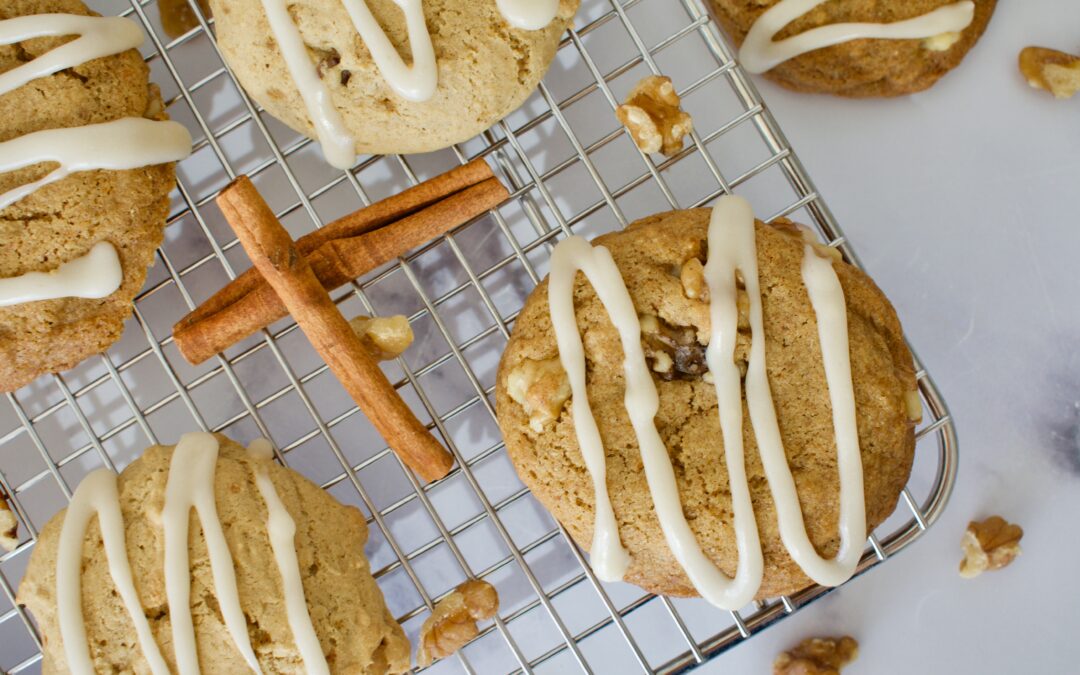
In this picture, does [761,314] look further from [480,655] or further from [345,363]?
[480,655]

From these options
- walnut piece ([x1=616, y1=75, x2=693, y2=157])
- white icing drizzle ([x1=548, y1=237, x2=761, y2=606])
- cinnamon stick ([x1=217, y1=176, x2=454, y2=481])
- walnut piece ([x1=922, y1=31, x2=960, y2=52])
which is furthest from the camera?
walnut piece ([x1=922, y1=31, x2=960, y2=52])

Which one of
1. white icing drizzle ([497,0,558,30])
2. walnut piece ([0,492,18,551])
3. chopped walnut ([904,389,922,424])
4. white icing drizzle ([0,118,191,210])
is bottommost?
chopped walnut ([904,389,922,424])

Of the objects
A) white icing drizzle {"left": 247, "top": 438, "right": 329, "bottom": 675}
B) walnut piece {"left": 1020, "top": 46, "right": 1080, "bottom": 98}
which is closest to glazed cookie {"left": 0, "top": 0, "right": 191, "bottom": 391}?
white icing drizzle {"left": 247, "top": 438, "right": 329, "bottom": 675}

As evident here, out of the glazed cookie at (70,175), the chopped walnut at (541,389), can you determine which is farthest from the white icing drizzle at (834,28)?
the glazed cookie at (70,175)

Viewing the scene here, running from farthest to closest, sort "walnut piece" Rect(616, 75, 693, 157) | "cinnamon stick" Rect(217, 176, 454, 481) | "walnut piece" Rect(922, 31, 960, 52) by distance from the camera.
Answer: "walnut piece" Rect(922, 31, 960, 52), "walnut piece" Rect(616, 75, 693, 157), "cinnamon stick" Rect(217, 176, 454, 481)

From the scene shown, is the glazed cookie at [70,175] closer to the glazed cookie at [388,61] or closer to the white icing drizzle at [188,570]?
the glazed cookie at [388,61]

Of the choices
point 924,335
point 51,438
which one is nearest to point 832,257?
point 924,335

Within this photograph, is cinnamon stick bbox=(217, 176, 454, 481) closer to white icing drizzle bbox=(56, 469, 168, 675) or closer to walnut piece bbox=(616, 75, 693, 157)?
white icing drizzle bbox=(56, 469, 168, 675)

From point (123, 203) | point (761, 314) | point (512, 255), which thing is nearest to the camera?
point (761, 314)
